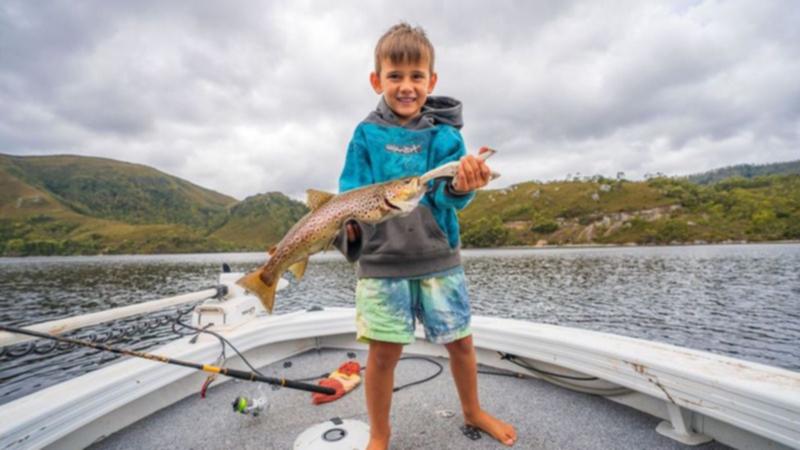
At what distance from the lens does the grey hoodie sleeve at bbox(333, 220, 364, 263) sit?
8.30 ft

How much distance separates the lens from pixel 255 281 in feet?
8.06

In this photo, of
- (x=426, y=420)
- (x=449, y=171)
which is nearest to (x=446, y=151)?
(x=449, y=171)

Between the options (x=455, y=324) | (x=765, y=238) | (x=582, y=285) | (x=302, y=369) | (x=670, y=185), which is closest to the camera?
(x=455, y=324)

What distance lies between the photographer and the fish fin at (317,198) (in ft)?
8.12

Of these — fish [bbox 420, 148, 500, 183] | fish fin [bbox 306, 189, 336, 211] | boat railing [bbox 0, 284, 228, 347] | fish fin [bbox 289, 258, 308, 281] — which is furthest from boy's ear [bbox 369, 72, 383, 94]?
boat railing [bbox 0, 284, 228, 347]

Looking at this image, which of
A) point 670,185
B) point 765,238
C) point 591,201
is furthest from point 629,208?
point 765,238

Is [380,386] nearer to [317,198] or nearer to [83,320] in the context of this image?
[317,198]

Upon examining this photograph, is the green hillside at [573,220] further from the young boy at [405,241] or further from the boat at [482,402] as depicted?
the young boy at [405,241]

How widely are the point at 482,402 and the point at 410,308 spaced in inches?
61.4

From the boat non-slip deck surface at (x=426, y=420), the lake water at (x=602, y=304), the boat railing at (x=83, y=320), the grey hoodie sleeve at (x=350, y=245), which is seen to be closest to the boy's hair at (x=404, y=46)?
the grey hoodie sleeve at (x=350, y=245)

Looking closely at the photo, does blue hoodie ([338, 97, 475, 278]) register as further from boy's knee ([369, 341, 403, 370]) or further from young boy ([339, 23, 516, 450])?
boy's knee ([369, 341, 403, 370])

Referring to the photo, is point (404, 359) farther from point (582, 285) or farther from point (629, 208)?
point (629, 208)

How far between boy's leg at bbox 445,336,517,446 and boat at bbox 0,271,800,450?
101 millimetres

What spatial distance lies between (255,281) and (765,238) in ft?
442
